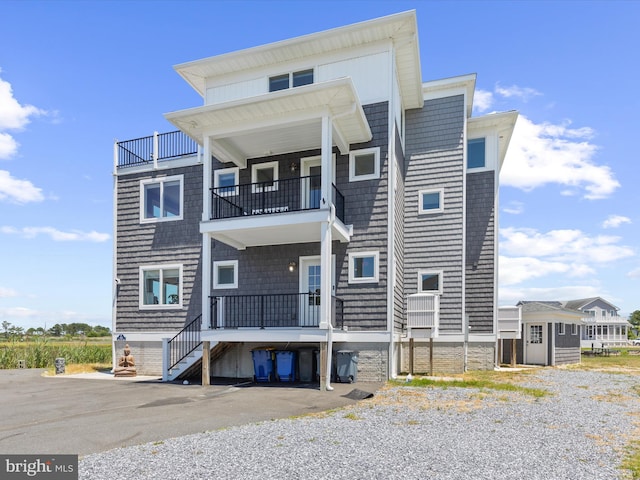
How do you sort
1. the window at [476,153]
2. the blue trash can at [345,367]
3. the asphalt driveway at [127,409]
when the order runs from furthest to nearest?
the window at [476,153] → the blue trash can at [345,367] → the asphalt driveway at [127,409]

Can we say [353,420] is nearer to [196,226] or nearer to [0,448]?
[0,448]

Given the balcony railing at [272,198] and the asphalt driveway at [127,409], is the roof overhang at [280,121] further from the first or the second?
the asphalt driveway at [127,409]

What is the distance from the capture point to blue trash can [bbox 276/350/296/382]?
12555 millimetres

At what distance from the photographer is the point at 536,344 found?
19.5m

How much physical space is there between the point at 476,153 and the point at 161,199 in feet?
38.6

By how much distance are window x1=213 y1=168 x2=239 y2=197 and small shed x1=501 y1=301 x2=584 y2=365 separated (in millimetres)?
13175

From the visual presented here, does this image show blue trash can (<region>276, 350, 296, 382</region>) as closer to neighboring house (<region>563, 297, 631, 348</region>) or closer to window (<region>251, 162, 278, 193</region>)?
window (<region>251, 162, 278, 193</region>)

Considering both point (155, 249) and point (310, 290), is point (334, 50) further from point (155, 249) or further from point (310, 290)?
point (155, 249)


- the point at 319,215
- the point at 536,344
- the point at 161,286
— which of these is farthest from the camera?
the point at 536,344

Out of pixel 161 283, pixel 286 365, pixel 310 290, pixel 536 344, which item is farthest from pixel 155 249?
pixel 536 344

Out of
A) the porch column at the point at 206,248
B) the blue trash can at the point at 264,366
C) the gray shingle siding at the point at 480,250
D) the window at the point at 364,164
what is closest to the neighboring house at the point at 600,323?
the gray shingle siding at the point at 480,250

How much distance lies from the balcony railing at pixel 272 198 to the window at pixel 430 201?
3.75 m

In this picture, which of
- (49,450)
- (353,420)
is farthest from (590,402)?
(49,450)

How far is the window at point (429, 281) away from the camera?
1523 cm
